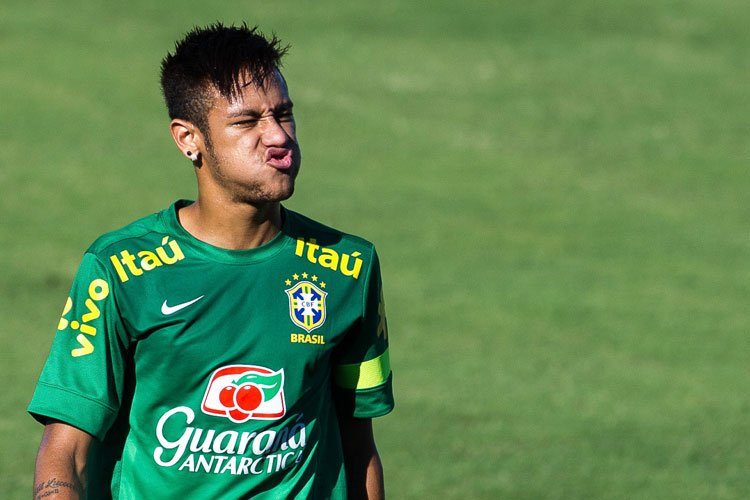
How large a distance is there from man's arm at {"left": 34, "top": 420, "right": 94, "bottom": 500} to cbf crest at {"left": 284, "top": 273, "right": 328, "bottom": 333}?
2.25ft

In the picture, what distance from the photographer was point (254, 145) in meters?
3.58

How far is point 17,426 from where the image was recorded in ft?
32.7

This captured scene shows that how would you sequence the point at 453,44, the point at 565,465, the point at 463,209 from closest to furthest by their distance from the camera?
the point at 565,465 → the point at 463,209 → the point at 453,44

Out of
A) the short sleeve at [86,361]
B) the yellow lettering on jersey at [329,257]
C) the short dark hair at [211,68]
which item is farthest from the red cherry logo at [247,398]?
the short dark hair at [211,68]

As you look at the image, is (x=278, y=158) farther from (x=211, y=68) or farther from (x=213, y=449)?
Result: (x=213, y=449)

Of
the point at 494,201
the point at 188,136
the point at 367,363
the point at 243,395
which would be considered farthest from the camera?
the point at 494,201

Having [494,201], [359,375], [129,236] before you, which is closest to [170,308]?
[129,236]

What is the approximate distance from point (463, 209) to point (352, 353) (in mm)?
13379

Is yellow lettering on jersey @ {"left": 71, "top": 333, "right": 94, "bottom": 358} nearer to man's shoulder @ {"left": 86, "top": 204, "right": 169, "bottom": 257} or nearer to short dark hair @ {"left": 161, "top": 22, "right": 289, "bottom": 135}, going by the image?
man's shoulder @ {"left": 86, "top": 204, "right": 169, "bottom": 257}

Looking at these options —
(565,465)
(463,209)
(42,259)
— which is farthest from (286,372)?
(463,209)

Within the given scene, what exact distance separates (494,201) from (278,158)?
14.1m

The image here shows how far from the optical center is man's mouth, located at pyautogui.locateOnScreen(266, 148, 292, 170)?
11.6ft

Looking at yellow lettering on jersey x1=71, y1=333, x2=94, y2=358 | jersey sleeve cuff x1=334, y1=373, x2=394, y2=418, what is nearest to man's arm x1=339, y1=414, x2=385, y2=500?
jersey sleeve cuff x1=334, y1=373, x2=394, y2=418

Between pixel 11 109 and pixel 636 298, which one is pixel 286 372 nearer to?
pixel 636 298
